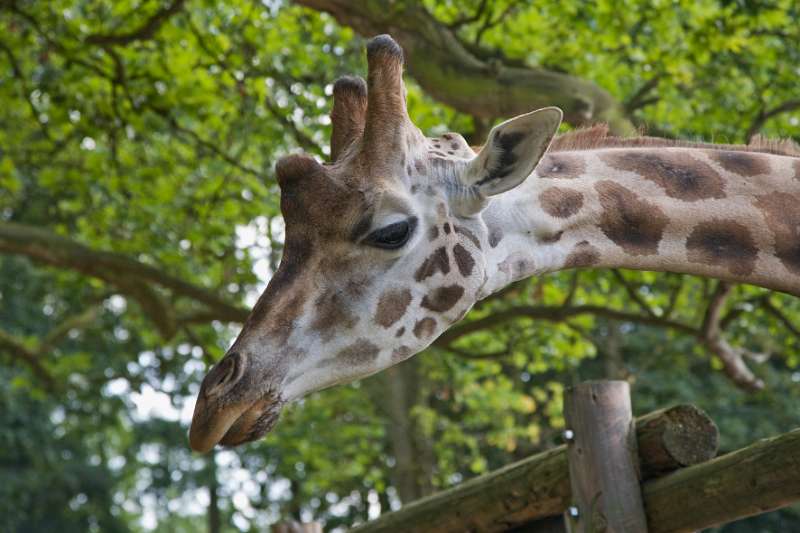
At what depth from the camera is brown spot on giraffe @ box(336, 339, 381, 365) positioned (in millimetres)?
2905

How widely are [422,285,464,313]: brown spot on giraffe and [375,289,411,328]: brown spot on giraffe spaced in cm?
6

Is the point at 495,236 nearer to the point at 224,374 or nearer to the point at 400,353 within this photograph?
the point at 400,353

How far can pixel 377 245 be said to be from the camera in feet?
9.70

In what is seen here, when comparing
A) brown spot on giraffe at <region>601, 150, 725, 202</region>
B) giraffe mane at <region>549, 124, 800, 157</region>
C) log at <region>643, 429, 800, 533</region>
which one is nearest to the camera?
brown spot on giraffe at <region>601, 150, 725, 202</region>

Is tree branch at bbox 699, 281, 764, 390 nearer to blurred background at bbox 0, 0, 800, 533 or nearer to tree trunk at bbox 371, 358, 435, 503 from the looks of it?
blurred background at bbox 0, 0, 800, 533

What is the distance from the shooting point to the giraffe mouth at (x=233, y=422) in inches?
105

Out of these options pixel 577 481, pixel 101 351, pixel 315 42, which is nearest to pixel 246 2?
pixel 315 42

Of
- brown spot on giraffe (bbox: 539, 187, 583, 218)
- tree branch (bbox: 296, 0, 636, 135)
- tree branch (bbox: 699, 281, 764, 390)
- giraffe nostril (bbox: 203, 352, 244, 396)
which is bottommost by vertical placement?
giraffe nostril (bbox: 203, 352, 244, 396)

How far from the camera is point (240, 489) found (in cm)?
2073

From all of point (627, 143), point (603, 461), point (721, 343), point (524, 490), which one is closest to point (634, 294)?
point (721, 343)

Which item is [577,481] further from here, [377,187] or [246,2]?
[246,2]

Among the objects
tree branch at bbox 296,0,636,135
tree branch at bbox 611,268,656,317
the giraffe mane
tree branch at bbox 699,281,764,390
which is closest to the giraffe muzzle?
the giraffe mane

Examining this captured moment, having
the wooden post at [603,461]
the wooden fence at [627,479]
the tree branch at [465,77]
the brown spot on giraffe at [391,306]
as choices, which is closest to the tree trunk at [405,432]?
the tree branch at [465,77]

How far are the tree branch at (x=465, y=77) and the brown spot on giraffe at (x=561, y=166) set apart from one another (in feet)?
10.2
